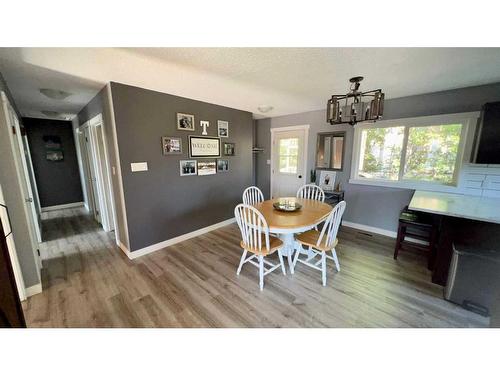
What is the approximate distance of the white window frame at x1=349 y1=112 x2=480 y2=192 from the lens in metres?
2.38

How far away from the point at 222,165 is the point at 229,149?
341 millimetres

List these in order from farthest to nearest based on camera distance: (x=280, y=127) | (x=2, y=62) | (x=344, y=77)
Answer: (x=280, y=127), (x=344, y=77), (x=2, y=62)

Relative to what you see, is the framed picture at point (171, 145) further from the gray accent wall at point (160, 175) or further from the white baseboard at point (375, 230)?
the white baseboard at point (375, 230)

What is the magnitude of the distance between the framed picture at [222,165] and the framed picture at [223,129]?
1.48 feet

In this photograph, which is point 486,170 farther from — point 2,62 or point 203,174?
point 2,62

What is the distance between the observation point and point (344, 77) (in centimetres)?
200

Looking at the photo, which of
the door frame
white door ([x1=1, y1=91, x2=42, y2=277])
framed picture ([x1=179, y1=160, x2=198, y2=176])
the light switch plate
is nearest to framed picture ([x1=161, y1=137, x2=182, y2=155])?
framed picture ([x1=179, y1=160, x2=198, y2=176])

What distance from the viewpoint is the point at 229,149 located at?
3.43 meters

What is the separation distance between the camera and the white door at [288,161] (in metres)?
3.93

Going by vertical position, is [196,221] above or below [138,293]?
above
